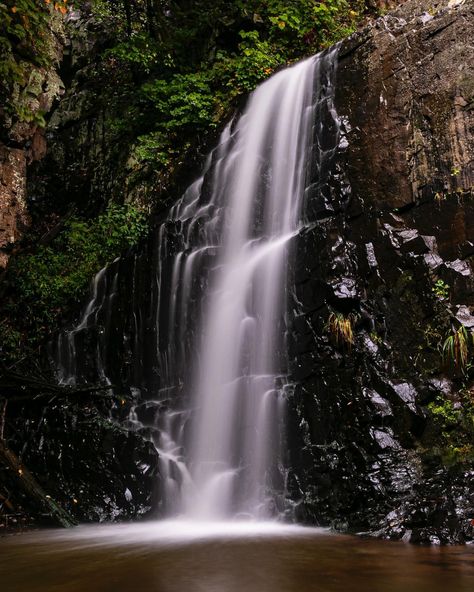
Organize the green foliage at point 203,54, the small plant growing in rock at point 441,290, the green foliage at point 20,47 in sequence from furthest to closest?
1. the green foliage at point 203,54
2. the green foliage at point 20,47
3. the small plant growing in rock at point 441,290

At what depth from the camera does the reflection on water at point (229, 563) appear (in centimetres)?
366

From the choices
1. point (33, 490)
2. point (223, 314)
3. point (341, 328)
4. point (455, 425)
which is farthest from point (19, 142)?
point (455, 425)

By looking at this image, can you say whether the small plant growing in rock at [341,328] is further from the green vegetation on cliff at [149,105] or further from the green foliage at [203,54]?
the green foliage at [203,54]

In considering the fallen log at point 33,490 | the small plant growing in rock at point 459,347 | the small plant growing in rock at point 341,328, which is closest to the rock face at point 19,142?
the fallen log at point 33,490

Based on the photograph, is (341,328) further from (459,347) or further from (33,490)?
(33,490)

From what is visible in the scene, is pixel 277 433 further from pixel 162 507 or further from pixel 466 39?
pixel 466 39

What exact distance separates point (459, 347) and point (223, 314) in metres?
3.40

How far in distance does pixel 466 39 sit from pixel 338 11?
7.06 meters

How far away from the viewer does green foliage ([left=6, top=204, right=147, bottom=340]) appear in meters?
10.8

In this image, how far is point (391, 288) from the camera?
681 cm

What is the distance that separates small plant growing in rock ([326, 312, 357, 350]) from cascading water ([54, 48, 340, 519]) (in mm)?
794

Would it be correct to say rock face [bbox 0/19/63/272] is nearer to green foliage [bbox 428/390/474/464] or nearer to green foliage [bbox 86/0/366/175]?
green foliage [bbox 86/0/366/175]

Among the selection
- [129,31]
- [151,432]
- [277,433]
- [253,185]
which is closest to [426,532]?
[277,433]

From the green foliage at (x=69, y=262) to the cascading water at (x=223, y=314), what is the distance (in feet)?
3.04
